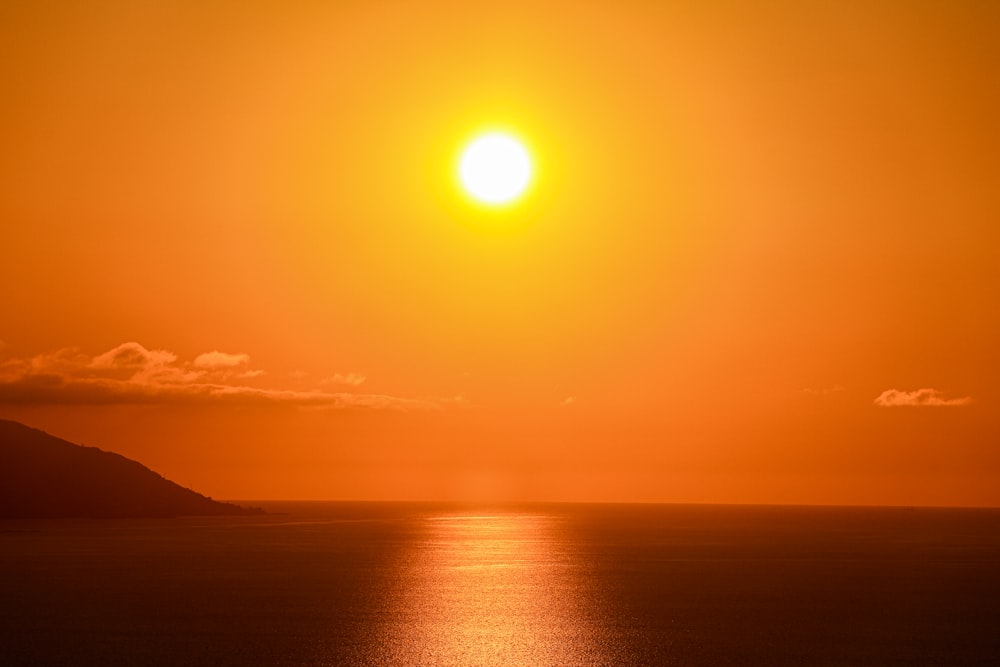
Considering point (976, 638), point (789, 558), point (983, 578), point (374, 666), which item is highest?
point (789, 558)

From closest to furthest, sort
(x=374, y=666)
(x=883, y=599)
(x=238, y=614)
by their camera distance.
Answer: (x=374, y=666)
(x=238, y=614)
(x=883, y=599)

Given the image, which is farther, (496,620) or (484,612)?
(484,612)

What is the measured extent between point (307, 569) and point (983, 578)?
9842 centimetres

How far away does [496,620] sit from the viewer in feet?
327

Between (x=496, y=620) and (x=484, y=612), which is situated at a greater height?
(x=484, y=612)

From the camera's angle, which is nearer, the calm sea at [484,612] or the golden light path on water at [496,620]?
the golden light path on water at [496,620]

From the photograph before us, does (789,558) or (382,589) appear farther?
(789,558)

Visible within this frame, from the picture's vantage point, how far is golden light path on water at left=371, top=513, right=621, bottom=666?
80.9 m

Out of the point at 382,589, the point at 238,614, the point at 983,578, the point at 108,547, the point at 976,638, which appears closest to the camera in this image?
the point at 976,638

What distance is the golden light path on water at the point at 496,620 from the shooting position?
80.9 metres

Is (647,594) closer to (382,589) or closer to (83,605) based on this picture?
(382,589)

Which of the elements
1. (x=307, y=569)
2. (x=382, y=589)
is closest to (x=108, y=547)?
(x=307, y=569)

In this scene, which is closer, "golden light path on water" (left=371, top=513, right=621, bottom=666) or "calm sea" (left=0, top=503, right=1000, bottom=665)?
"golden light path on water" (left=371, top=513, right=621, bottom=666)

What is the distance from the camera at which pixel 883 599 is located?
11812cm
